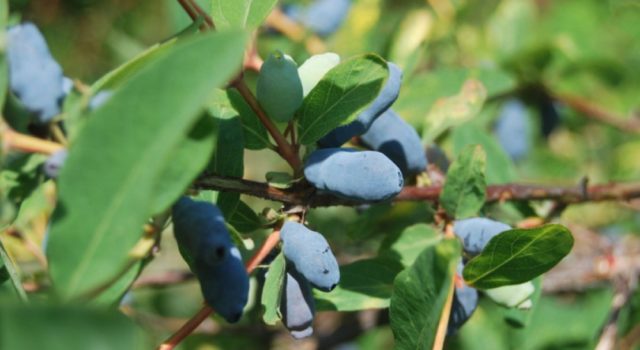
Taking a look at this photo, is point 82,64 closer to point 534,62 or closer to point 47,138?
point 534,62

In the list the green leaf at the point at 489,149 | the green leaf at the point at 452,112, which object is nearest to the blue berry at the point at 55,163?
the green leaf at the point at 452,112

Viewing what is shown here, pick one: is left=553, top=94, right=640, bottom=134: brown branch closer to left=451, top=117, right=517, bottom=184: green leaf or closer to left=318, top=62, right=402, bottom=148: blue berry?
left=451, top=117, right=517, bottom=184: green leaf

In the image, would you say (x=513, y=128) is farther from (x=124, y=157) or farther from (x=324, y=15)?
(x=124, y=157)

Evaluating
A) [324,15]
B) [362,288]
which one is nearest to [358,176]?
[362,288]

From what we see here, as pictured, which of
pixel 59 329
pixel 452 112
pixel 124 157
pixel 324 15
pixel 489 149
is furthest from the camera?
pixel 324 15

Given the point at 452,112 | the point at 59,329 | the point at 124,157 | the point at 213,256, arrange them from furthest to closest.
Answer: the point at 452,112, the point at 213,256, the point at 124,157, the point at 59,329

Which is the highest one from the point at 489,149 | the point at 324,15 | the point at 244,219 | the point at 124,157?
the point at 124,157

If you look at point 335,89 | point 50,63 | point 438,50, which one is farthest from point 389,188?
point 438,50
